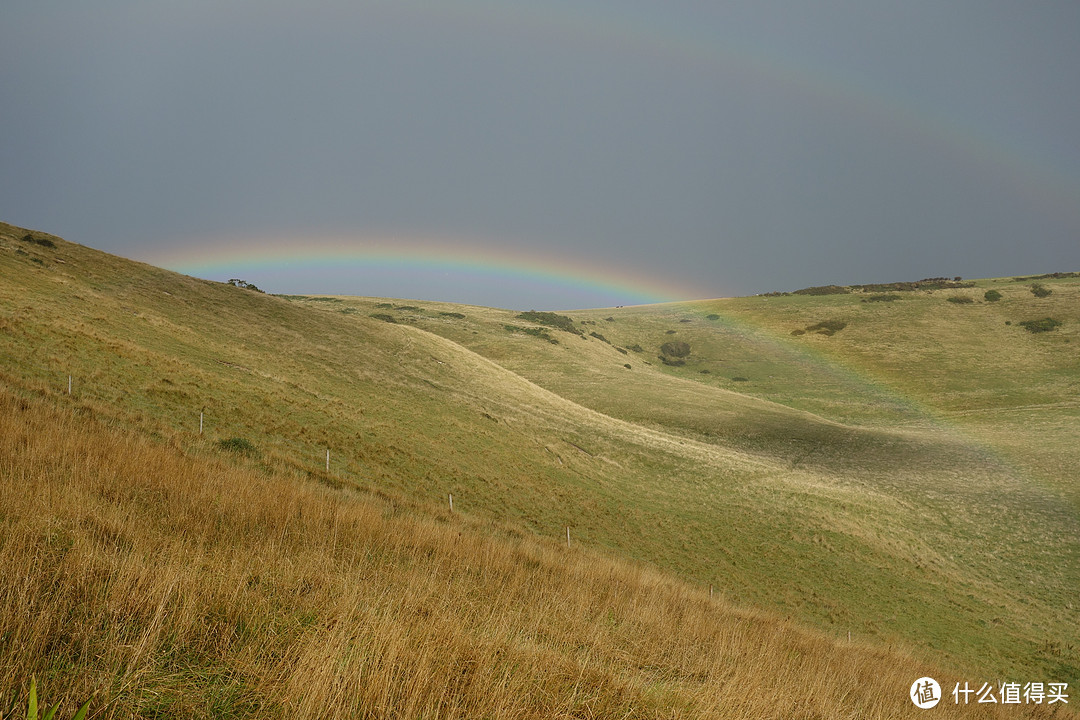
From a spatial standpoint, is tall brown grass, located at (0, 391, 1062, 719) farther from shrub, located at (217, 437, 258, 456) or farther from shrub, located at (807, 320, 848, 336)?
shrub, located at (807, 320, 848, 336)

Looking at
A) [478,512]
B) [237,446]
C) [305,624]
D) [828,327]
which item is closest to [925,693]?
[305,624]

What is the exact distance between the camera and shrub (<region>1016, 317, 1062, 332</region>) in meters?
90.6

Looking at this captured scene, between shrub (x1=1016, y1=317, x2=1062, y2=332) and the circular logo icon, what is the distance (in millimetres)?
114801

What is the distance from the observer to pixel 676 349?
350 feet

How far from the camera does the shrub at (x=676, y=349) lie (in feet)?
346

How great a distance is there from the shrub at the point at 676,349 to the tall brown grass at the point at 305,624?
98.8 m

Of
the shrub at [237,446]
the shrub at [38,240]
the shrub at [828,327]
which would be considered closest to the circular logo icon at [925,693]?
the shrub at [237,446]

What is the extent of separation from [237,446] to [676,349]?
321ft

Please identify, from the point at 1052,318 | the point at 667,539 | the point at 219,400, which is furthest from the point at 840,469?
the point at 1052,318

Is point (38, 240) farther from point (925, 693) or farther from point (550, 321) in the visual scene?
point (550, 321)

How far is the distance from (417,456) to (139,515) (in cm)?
1909

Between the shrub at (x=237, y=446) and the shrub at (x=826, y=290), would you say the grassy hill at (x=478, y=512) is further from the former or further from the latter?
the shrub at (x=826, y=290)

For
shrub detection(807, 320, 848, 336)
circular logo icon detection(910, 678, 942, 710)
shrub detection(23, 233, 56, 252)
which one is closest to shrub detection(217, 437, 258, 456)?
circular logo icon detection(910, 678, 942, 710)

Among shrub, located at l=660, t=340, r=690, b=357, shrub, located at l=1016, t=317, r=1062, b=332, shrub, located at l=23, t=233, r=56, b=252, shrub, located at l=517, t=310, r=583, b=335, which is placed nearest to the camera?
shrub, located at l=23, t=233, r=56, b=252
